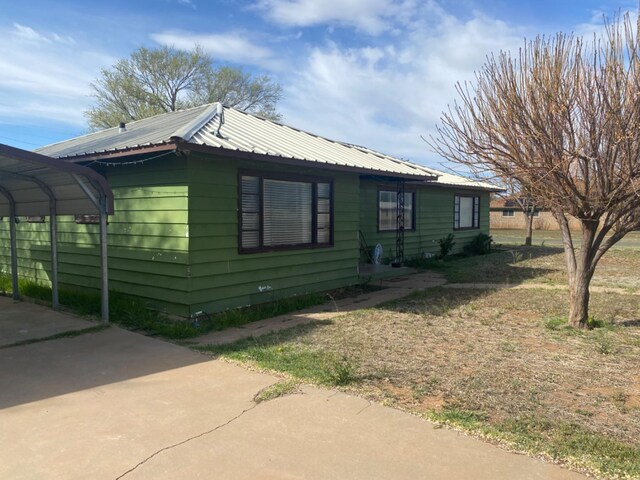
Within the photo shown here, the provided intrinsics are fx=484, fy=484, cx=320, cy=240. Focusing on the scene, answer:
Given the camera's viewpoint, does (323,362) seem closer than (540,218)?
Yes

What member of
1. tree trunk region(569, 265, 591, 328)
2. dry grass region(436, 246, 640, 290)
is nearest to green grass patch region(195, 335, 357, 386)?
tree trunk region(569, 265, 591, 328)

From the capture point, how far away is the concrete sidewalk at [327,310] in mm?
6246

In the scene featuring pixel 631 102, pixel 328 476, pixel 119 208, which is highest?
pixel 631 102

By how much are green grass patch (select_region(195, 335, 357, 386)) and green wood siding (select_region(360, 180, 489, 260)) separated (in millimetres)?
7107

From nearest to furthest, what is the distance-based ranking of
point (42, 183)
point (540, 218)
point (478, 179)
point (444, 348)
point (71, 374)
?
point (71, 374) → point (444, 348) → point (478, 179) → point (42, 183) → point (540, 218)

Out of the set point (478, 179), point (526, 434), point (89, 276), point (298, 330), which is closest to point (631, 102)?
point (478, 179)

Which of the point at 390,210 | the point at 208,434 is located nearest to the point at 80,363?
the point at 208,434

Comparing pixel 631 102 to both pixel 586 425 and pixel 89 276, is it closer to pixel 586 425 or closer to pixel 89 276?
pixel 586 425

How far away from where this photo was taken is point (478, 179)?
6.35 m

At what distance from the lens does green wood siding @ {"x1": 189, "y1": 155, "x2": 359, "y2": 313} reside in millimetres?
6660

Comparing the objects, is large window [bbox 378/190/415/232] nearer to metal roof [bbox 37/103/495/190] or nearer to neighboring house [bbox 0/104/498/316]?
metal roof [bbox 37/103/495/190]

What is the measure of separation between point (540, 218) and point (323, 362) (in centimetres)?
Answer: 3801

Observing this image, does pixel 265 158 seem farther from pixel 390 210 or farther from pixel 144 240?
pixel 390 210

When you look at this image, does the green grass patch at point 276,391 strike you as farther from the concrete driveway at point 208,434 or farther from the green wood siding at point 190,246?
the green wood siding at point 190,246
